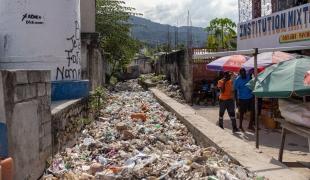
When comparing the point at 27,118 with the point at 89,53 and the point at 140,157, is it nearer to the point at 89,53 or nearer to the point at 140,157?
the point at 140,157

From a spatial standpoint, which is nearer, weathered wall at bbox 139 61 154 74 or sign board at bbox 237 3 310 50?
sign board at bbox 237 3 310 50

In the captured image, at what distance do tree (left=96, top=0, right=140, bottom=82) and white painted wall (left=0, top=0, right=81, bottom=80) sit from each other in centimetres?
1793

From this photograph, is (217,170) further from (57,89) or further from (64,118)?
(57,89)

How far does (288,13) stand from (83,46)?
21.1 feet

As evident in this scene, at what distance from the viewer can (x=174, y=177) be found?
504 centimetres

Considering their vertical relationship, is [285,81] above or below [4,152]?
above

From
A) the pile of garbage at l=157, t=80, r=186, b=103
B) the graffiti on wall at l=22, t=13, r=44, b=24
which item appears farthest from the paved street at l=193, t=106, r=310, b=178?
the pile of garbage at l=157, t=80, r=186, b=103

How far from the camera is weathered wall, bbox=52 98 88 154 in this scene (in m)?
6.22

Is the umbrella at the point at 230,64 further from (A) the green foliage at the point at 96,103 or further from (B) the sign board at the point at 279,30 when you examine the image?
(A) the green foliage at the point at 96,103

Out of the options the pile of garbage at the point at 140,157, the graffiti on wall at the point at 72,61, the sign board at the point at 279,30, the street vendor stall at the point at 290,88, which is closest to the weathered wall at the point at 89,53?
the pile of garbage at the point at 140,157

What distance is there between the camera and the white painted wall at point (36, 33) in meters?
7.49

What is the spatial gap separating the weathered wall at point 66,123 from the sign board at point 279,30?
6346mm

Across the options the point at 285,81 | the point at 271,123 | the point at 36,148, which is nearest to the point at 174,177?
the point at 36,148

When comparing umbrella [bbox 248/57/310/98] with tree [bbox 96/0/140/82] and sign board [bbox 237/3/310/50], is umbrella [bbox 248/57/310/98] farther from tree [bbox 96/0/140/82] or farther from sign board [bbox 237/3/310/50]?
tree [bbox 96/0/140/82]
